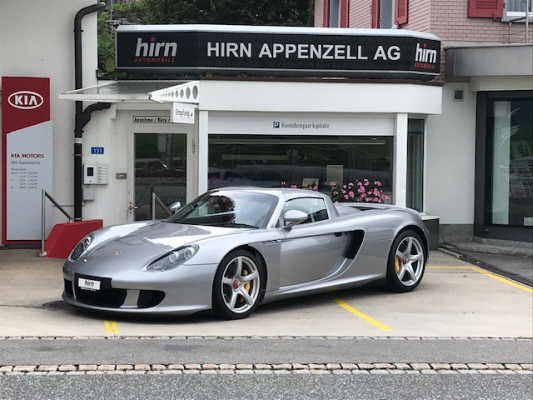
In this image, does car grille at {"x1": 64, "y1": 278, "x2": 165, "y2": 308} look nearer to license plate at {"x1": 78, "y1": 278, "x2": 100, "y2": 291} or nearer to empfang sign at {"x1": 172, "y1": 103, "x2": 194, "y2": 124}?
license plate at {"x1": 78, "y1": 278, "x2": 100, "y2": 291}

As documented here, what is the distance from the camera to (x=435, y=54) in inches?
547

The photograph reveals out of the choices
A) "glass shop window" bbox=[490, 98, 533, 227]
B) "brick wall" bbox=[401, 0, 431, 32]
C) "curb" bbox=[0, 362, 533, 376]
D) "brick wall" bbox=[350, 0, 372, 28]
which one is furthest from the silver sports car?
"brick wall" bbox=[350, 0, 372, 28]

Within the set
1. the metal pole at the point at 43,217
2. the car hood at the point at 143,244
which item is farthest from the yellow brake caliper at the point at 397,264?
the metal pole at the point at 43,217

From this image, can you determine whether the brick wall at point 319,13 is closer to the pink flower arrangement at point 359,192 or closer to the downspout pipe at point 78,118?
the pink flower arrangement at point 359,192

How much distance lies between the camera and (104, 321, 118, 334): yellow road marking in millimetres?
7020

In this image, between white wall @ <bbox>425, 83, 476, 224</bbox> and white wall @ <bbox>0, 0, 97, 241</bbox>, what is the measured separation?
6.15m

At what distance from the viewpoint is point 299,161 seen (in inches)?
529

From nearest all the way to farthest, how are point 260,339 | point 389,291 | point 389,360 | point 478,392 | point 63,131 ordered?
point 478,392
point 389,360
point 260,339
point 389,291
point 63,131

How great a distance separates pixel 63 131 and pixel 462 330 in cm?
772

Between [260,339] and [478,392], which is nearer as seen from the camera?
[478,392]

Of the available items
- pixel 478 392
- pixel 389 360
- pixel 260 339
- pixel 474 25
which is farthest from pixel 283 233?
pixel 474 25

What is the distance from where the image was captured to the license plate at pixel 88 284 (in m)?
7.39

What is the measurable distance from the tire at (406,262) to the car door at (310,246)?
2.70ft

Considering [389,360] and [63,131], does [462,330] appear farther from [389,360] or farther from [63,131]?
[63,131]
